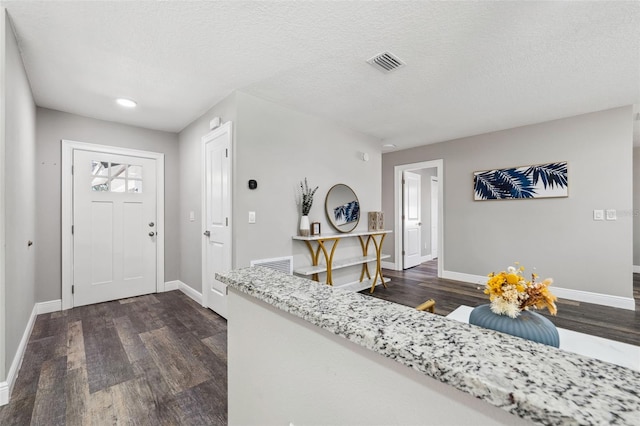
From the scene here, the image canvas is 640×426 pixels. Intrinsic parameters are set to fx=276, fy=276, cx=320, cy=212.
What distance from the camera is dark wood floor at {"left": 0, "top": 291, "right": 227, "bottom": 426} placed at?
162 cm

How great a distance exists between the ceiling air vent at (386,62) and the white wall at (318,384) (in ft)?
6.89

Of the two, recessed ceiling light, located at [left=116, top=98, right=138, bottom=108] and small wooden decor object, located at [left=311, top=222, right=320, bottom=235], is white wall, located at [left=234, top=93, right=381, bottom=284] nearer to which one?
small wooden decor object, located at [left=311, top=222, right=320, bottom=235]

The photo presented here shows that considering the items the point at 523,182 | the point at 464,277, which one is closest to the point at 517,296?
the point at 523,182

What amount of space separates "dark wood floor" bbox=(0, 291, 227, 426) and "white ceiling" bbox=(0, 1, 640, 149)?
2393 mm

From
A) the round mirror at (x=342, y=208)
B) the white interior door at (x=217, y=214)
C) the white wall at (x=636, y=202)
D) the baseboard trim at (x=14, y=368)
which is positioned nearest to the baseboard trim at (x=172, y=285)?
the white interior door at (x=217, y=214)

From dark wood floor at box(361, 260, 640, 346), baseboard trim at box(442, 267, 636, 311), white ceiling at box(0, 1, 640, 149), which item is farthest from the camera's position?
baseboard trim at box(442, 267, 636, 311)

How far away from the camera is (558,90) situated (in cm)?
283

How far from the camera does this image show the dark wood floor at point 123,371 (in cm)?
162

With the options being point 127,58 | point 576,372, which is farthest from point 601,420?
point 127,58

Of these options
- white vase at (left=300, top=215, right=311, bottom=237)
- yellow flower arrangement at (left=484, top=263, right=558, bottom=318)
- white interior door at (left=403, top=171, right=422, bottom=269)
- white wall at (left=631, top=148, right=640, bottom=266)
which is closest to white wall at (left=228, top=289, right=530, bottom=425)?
yellow flower arrangement at (left=484, top=263, right=558, bottom=318)

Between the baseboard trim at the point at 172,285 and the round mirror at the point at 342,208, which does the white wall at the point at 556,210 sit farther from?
the baseboard trim at the point at 172,285

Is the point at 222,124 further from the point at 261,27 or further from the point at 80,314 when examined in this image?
the point at 80,314

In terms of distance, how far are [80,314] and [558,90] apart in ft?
18.8

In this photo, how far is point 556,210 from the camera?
3.70m
